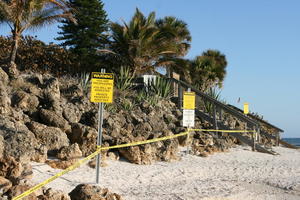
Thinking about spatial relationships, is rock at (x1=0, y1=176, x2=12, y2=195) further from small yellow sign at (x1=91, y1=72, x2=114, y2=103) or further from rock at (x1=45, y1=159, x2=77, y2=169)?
small yellow sign at (x1=91, y1=72, x2=114, y2=103)

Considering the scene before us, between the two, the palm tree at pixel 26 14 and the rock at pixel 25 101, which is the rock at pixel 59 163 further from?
the palm tree at pixel 26 14

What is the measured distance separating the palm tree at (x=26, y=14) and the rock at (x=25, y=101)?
4.28 meters

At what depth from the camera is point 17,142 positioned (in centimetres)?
798

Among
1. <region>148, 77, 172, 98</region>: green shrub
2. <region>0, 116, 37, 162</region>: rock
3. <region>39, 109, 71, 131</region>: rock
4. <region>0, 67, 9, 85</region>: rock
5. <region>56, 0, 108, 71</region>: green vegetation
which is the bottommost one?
<region>0, 116, 37, 162</region>: rock

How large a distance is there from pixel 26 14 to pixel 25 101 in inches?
240

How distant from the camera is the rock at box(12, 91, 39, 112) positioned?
1071 centimetres

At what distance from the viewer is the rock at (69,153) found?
883cm

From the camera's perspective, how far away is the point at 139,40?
1841cm

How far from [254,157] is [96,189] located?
26.2 ft

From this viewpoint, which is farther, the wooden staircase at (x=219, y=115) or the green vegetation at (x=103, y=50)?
the green vegetation at (x=103, y=50)

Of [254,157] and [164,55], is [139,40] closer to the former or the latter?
[164,55]

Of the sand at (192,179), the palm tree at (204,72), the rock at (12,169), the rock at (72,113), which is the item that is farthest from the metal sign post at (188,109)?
the palm tree at (204,72)

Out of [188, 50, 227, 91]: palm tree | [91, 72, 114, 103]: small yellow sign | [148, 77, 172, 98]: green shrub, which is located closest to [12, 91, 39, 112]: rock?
[91, 72, 114, 103]: small yellow sign

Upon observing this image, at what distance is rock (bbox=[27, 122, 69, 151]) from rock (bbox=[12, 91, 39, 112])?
1.32 m
